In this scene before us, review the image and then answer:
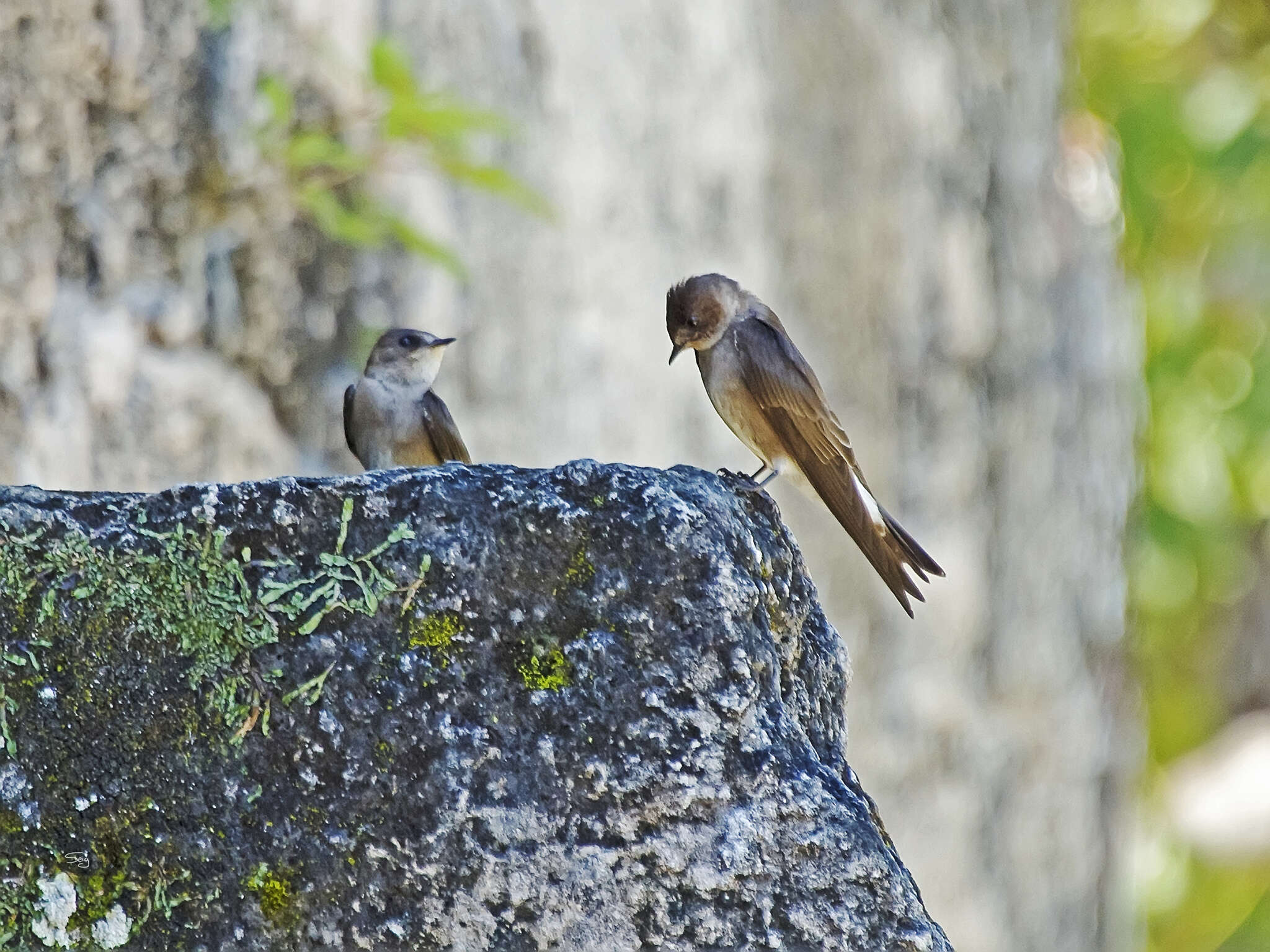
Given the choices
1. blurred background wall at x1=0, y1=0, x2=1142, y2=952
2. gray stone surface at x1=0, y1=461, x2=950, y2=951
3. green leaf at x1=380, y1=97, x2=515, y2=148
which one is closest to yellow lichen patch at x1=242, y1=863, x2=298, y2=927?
gray stone surface at x1=0, y1=461, x2=950, y2=951

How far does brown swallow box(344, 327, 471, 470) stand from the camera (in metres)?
4.23

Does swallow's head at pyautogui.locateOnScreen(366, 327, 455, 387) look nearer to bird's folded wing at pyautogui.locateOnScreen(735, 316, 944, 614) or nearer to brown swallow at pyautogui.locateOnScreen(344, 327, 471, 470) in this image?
brown swallow at pyautogui.locateOnScreen(344, 327, 471, 470)

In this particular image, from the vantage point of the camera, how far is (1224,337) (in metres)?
10.1

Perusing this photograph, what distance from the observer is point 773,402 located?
386cm

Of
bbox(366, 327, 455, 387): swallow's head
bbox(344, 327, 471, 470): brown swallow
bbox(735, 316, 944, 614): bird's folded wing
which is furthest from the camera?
bbox(366, 327, 455, 387): swallow's head

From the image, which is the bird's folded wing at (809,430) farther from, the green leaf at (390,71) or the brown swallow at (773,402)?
the green leaf at (390,71)

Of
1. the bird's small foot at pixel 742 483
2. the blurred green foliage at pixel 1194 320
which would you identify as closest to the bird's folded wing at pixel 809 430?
the bird's small foot at pixel 742 483

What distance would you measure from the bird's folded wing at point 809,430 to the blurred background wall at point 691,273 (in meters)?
1.50

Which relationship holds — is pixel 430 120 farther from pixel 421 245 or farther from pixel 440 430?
pixel 440 430

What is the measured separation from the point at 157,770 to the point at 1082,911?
26.0ft

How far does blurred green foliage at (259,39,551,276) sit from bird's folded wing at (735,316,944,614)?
1.45 m

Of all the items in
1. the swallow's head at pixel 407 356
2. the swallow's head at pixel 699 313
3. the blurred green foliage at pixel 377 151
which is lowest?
the swallow's head at pixel 699 313

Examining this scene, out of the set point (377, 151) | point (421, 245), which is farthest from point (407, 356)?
point (377, 151)

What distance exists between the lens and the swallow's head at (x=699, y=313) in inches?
159
